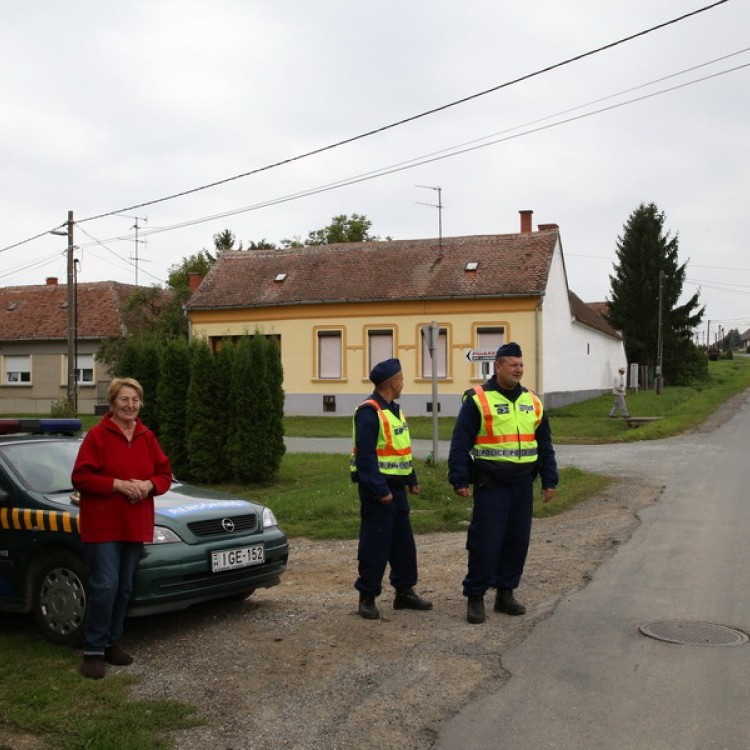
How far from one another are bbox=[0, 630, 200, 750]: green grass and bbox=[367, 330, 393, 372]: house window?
28.7 meters

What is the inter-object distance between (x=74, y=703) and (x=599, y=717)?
8.74 feet

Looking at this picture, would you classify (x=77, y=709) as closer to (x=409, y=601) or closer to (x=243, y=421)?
(x=409, y=601)

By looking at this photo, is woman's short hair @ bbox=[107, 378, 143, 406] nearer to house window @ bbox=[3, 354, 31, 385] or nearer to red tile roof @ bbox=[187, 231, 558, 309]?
red tile roof @ bbox=[187, 231, 558, 309]

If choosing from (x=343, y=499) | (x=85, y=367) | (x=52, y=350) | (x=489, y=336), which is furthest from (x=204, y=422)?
(x=52, y=350)

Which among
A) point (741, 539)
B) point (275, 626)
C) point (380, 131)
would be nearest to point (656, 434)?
point (380, 131)

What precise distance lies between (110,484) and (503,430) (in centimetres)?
263

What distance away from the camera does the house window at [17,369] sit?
139ft

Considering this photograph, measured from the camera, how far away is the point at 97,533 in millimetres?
5293

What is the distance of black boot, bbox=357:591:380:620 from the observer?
20.5 feet

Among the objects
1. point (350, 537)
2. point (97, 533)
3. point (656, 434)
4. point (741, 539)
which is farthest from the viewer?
point (656, 434)

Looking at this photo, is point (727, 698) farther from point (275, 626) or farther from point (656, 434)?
point (656, 434)

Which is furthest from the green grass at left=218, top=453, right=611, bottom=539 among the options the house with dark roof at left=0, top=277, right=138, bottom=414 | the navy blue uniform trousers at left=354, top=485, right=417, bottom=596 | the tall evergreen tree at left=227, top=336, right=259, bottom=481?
the house with dark roof at left=0, top=277, right=138, bottom=414

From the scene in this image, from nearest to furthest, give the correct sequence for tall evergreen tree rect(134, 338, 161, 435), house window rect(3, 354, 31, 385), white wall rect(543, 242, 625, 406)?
tall evergreen tree rect(134, 338, 161, 435)
white wall rect(543, 242, 625, 406)
house window rect(3, 354, 31, 385)

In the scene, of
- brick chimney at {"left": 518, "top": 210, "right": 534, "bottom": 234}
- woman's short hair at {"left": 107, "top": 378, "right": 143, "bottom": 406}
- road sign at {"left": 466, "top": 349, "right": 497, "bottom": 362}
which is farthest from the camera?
brick chimney at {"left": 518, "top": 210, "right": 534, "bottom": 234}
